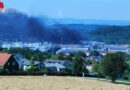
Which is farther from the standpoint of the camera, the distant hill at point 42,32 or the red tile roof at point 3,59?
the distant hill at point 42,32

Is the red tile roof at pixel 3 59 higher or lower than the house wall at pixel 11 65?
higher

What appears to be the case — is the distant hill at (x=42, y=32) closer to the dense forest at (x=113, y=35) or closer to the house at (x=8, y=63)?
the dense forest at (x=113, y=35)

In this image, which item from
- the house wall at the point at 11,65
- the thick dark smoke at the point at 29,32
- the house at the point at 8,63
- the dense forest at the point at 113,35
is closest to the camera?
the house at the point at 8,63

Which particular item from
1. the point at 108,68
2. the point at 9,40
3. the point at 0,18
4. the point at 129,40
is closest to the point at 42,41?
the point at 9,40

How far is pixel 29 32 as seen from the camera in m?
105

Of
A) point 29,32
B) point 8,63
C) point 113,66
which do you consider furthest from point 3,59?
point 29,32

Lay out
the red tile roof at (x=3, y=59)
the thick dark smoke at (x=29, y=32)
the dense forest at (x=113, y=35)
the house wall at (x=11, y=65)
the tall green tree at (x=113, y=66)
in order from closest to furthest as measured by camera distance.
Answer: the tall green tree at (x=113, y=66), the red tile roof at (x=3, y=59), the house wall at (x=11, y=65), the thick dark smoke at (x=29, y=32), the dense forest at (x=113, y=35)

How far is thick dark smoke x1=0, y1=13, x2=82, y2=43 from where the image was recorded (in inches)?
3430

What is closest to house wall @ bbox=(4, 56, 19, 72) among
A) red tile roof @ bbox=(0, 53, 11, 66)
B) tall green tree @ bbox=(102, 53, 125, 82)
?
red tile roof @ bbox=(0, 53, 11, 66)

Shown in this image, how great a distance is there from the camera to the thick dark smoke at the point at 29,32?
87.1 metres

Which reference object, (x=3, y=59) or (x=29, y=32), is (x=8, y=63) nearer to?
(x=3, y=59)

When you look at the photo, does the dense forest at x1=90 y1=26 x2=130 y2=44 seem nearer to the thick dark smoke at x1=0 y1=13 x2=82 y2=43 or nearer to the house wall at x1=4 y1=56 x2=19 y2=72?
A: the thick dark smoke at x1=0 y1=13 x2=82 y2=43

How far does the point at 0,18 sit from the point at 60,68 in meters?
46.4

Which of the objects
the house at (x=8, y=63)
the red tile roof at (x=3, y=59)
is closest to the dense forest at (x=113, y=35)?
the house at (x=8, y=63)
